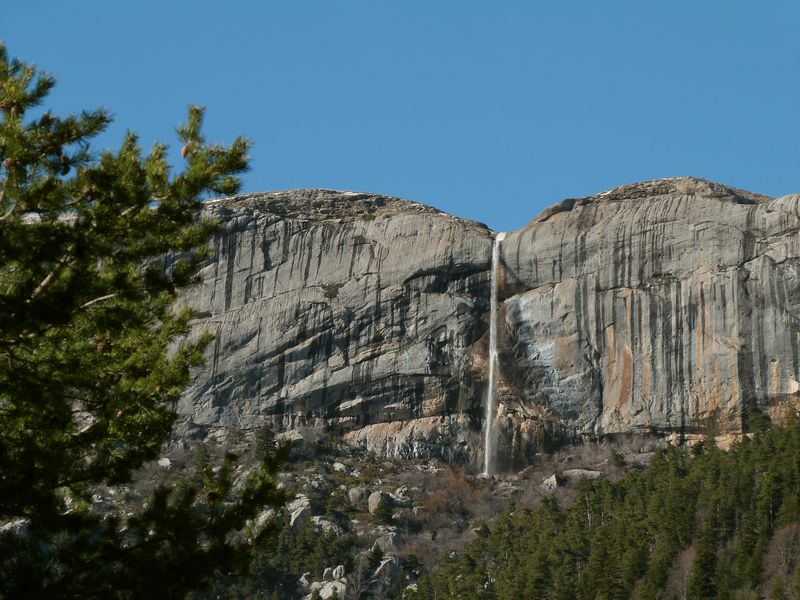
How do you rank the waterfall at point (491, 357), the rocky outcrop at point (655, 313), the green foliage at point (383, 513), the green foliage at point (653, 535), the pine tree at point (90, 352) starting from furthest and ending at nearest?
the waterfall at point (491, 357)
the rocky outcrop at point (655, 313)
the green foliage at point (383, 513)
the green foliage at point (653, 535)
the pine tree at point (90, 352)

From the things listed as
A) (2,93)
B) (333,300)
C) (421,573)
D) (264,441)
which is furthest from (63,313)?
(333,300)

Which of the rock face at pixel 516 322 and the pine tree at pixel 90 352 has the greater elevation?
the rock face at pixel 516 322

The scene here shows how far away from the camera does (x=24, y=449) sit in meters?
13.1

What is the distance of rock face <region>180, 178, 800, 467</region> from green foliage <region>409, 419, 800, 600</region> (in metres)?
6.75

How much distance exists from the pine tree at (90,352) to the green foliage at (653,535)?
139 ft

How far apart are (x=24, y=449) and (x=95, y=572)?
130 centimetres

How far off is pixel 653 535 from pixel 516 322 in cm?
2400

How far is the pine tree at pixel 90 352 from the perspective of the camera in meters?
12.5

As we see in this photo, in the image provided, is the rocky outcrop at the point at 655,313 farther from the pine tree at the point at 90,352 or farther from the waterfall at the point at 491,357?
the pine tree at the point at 90,352

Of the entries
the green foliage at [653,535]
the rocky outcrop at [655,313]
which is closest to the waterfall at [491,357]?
the rocky outcrop at [655,313]

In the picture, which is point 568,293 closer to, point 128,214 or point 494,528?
point 494,528

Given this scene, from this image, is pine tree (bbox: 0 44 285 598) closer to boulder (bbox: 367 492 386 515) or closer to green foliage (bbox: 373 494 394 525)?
green foliage (bbox: 373 494 394 525)

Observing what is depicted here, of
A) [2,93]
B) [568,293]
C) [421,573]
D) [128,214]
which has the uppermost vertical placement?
A: [568,293]

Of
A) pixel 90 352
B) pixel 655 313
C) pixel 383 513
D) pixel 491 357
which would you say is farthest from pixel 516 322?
pixel 90 352
